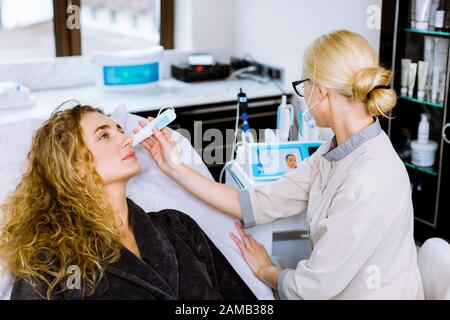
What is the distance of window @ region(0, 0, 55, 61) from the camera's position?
11.2 ft

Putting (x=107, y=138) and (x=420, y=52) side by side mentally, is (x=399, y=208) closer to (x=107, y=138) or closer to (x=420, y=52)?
(x=107, y=138)

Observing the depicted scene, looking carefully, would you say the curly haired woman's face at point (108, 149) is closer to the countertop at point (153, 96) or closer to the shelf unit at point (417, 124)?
the countertop at point (153, 96)

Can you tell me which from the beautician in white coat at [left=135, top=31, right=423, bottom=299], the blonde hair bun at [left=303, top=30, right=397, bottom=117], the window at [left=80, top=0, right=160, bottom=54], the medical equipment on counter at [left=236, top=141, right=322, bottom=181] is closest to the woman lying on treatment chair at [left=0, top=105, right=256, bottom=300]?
the beautician in white coat at [left=135, top=31, right=423, bottom=299]

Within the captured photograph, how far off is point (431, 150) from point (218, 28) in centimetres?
154

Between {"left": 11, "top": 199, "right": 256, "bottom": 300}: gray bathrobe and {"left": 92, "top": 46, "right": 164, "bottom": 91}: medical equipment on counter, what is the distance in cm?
141

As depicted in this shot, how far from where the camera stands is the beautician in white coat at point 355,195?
1.41 m

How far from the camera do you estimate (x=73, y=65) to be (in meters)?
3.24

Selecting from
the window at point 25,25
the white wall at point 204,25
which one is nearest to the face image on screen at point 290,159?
the white wall at point 204,25

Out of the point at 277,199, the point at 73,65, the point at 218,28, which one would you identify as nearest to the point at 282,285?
the point at 277,199

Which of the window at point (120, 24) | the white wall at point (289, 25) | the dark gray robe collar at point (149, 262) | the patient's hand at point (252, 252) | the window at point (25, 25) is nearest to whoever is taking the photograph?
the dark gray robe collar at point (149, 262)

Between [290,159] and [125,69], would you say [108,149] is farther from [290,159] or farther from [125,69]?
[125,69]

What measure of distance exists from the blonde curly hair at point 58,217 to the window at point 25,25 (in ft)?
6.08
